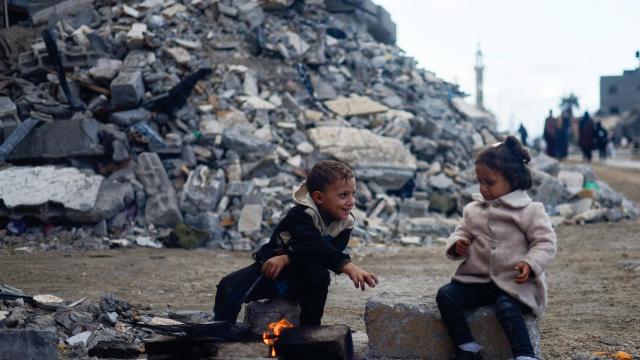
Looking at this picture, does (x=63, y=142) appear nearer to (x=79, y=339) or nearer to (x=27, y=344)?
(x=79, y=339)

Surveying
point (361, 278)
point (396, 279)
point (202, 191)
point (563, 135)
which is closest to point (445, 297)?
point (361, 278)

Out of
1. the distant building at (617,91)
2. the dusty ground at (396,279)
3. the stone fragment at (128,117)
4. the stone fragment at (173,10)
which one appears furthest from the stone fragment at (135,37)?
the distant building at (617,91)

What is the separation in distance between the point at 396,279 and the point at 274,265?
415 centimetres

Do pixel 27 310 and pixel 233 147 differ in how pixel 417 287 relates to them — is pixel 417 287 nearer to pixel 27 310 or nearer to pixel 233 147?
pixel 27 310

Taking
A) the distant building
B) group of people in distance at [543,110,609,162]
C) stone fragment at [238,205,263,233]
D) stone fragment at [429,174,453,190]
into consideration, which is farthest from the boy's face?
the distant building

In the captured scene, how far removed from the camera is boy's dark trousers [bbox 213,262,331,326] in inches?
143

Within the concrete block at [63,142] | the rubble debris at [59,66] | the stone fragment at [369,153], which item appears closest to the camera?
the concrete block at [63,142]

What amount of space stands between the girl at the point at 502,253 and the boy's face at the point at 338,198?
2.04ft

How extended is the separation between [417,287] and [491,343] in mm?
3299

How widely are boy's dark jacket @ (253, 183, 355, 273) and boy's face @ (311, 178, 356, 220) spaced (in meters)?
0.06

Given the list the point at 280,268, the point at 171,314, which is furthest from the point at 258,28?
the point at 280,268

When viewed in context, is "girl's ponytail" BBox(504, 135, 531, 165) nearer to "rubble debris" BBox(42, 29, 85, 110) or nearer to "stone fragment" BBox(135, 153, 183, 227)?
"stone fragment" BBox(135, 153, 183, 227)

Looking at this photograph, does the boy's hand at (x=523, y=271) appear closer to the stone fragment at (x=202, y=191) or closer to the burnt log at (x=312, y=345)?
the burnt log at (x=312, y=345)

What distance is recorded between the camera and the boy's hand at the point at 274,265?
3.64 m
